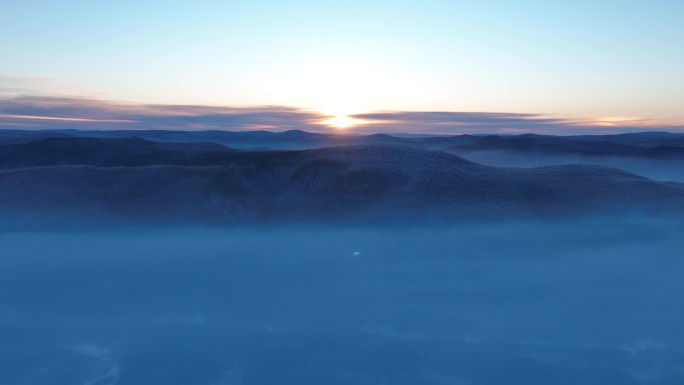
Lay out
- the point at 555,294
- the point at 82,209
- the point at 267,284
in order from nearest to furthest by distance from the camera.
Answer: the point at 555,294, the point at 267,284, the point at 82,209

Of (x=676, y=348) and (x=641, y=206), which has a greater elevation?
(x=641, y=206)

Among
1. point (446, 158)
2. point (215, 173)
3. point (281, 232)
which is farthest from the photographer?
point (446, 158)

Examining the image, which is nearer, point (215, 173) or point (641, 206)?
point (641, 206)

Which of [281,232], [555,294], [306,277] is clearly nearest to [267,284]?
[306,277]

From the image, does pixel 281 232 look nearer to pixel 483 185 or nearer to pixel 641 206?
pixel 483 185

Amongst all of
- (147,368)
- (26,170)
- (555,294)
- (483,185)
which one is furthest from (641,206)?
(26,170)

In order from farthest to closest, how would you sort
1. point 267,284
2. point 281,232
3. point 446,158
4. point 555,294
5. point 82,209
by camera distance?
point 446,158 → point 82,209 → point 281,232 → point 267,284 → point 555,294

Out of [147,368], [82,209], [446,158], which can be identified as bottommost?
[147,368]

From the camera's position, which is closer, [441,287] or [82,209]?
[441,287]

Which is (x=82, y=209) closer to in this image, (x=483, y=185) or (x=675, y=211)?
(x=483, y=185)
